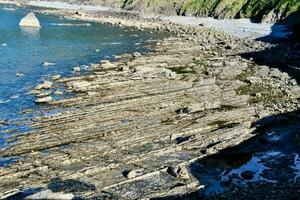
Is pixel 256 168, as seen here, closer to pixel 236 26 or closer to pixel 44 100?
pixel 44 100

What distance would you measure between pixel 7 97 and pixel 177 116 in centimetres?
1810

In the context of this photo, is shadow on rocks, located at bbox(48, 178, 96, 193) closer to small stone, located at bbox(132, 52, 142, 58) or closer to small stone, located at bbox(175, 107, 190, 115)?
small stone, located at bbox(175, 107, 190, 115)

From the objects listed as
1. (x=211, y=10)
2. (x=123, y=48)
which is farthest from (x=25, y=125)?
(x=211, y=10)

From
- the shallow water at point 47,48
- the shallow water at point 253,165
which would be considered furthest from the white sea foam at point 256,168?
the shallow water at point 47,48

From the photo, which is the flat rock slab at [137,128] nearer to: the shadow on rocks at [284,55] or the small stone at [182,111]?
the small stone at [182,111]

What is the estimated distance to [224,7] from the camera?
419ft

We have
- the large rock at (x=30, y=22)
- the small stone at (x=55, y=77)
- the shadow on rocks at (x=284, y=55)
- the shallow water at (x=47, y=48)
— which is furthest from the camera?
the large rock at (x=30, y=22)

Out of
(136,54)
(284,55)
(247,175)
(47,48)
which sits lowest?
(47,48)

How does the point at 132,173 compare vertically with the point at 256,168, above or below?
above

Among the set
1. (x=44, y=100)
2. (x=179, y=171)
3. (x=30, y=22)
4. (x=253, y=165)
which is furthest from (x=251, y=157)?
(x=30, y=22)

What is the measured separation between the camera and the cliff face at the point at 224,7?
109000 millimetres

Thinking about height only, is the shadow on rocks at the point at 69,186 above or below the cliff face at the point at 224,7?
below

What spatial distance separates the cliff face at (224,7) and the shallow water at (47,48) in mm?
27494

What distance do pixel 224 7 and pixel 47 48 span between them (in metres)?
59.7
